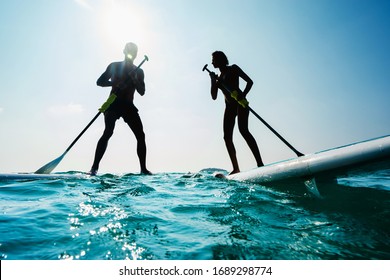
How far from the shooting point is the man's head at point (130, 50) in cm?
587

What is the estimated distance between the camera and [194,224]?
2.27 meters

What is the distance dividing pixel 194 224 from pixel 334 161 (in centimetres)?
185

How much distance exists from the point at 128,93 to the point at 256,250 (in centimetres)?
A: 491

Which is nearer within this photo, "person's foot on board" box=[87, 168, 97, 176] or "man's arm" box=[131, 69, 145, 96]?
"person's foot on board" box=[87, 168, 97, 176]

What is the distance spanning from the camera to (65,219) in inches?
89.4

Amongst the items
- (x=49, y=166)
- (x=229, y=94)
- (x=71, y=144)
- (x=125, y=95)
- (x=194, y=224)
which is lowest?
(x=194, y=224)

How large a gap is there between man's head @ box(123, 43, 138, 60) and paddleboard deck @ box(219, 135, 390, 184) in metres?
4.06

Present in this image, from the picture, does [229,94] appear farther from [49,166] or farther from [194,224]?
Result: [49,166]

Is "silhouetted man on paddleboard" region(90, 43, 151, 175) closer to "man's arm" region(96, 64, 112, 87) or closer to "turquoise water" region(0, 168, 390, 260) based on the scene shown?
"man's arm" region(96, 64, 112, 87)

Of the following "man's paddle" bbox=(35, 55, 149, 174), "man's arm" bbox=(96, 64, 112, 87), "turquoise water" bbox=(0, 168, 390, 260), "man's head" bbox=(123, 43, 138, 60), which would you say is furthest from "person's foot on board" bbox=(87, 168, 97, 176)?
"man's head" bbox=(123, 43, 138, 60)

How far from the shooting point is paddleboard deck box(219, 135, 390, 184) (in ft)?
9.01

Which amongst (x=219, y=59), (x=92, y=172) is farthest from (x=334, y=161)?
(x=92, y=172)
